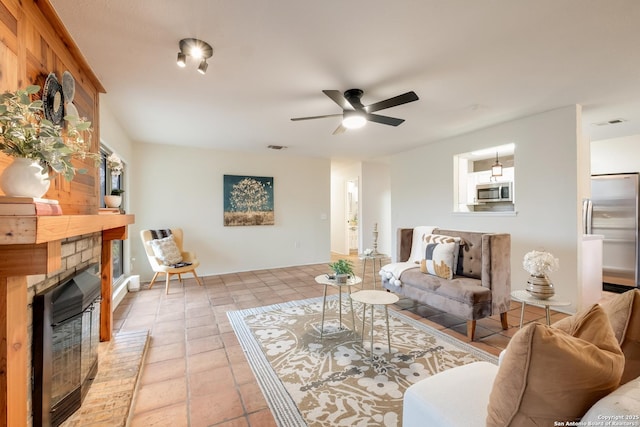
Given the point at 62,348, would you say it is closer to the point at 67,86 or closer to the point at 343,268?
the point at 67,86

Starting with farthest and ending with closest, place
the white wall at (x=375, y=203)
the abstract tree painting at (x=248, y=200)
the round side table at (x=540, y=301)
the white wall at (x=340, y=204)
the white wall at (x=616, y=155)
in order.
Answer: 1. the white wall at (x=340, y=204)
2. the white wall at (x=375, y=203)
3. the abstract tree painting at (x=248, y=200)
4. the white wall at (x=616, y=155)
5. the round side table at (x=540, y=301)

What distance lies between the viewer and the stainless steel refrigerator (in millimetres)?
4230

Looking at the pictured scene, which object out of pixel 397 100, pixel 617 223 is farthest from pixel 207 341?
pixel 617 223

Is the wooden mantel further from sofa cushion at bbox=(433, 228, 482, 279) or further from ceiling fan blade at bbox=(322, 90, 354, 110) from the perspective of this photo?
sofa cushion at bbox=(433, 228, 482, 279)

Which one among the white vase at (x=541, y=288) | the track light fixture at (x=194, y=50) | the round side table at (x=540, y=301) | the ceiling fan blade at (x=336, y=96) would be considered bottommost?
the round side table at (x=540, y=301)

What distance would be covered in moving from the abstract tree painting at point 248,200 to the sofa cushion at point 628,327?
5.05m

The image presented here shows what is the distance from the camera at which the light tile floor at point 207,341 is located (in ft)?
5.50

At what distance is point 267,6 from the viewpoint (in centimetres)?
162

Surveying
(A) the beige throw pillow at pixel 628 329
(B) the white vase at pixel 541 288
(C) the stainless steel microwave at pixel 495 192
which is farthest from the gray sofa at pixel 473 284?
(C) the stainless steel microwave at pixel 495 192

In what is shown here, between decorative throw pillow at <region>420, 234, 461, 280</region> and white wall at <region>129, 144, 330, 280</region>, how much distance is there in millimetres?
3295

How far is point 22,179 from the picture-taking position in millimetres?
1009

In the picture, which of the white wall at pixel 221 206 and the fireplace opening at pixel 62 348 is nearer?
the fireplace opening at pixel 62 348

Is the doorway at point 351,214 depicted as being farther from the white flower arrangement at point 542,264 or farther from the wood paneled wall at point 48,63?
the wood paneled wall at point 48,63

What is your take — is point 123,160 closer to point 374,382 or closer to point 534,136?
point 374,382
